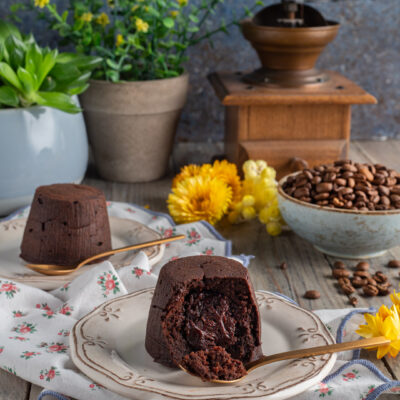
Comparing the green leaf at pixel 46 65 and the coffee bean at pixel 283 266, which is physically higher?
the green leaf at pixel 46 65

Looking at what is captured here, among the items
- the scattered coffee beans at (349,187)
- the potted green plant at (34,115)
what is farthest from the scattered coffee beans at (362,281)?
the potted green plant at (34,115)

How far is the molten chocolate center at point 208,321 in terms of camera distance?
80 cm

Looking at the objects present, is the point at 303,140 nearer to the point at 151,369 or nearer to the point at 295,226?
the point at 295,226

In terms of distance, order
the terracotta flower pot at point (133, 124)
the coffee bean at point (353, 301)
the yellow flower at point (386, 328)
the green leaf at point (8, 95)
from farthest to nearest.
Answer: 1. the terracotta flower pot at point (133, 124)
2. the green leaf at point (8, 95)
3. the coffee bean at point (353, 301)
4. the yellow flower at point (386, 328)

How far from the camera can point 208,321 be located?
80 cm

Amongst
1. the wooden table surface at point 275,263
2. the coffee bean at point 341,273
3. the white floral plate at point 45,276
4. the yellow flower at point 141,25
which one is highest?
the yellow flower at point 141,25

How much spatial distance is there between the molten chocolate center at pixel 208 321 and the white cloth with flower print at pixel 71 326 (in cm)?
11

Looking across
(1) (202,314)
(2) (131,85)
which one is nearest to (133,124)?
(2) (131,85)

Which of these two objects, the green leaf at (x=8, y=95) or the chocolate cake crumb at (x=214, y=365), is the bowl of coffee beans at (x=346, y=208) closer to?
the chocolate cake crumb at (x=214, y=365)

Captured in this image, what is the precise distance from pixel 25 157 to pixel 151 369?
67cm

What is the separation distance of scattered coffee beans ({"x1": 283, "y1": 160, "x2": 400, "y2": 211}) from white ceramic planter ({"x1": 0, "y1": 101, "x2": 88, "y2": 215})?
1.55ft

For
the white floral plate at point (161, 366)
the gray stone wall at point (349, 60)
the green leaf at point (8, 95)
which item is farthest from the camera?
the gray stone wall at point (349, 60)

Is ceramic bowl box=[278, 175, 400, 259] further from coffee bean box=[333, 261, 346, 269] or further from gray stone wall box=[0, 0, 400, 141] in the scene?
gray stone wall box=[0, 0, 400, 141]

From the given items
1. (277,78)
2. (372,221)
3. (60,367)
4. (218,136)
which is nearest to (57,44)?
(218,136)
